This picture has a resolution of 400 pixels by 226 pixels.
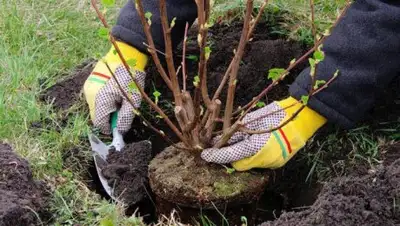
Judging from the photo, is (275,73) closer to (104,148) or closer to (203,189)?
(203,189)

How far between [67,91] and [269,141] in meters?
0.89

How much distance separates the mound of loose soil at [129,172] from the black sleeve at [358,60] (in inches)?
22.9

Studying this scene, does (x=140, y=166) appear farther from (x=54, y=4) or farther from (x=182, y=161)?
(x=54, y=4)

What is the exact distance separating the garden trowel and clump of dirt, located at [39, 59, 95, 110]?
220mm

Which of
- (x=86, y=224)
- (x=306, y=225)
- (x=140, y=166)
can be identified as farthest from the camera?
(x=140, y=166)

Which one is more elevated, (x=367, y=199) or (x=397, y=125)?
(x=367, y=199)

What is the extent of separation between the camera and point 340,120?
2301mm

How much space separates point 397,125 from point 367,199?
798mm

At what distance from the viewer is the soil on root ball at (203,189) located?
2.19 metres

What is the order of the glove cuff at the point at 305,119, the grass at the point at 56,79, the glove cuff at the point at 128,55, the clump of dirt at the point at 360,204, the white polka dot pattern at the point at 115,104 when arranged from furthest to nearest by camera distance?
the glove cuff at the point at 128,55 → the white polka dot pattern at the point at 115,104 → the glove cuff at the point at 305,119 → the grass at the point at 56,79 → the clump of dirt at the point at 360,204

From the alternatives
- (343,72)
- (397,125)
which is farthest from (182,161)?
(397,125)

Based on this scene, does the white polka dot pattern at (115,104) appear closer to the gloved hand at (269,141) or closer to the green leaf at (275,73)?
the gloved hand at (269,141)

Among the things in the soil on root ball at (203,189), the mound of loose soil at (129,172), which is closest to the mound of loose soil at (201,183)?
the soil on root ball at (203,189)

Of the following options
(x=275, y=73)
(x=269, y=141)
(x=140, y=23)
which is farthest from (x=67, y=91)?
(x=275, y=73)
